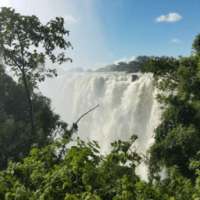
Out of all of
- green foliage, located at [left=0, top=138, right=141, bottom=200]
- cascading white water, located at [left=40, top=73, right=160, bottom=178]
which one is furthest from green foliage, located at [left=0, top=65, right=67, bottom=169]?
green foliage, located at [left=0, top=138, right=141, bottom=200]

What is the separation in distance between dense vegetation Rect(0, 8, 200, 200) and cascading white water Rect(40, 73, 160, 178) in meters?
10.5

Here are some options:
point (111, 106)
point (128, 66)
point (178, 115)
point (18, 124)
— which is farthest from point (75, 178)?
point (128, 66)

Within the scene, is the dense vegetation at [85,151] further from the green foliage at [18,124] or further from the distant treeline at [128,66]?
the distant treeline at [128,66]

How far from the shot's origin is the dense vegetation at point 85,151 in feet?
19.9

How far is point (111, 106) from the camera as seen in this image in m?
54.8

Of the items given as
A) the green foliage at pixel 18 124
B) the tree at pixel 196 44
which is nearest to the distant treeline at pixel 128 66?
the green foliage at pixel 18 124

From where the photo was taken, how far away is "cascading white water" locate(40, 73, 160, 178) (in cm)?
4431

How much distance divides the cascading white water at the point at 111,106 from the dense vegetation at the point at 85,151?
34.4 feet

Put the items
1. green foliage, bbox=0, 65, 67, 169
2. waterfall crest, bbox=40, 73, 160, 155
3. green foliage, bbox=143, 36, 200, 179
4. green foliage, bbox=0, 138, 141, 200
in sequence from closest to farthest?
green foliage, bbox=0, 138, 141, 200, green foliage, bbox=0, 65, 67, 169, green foliage, bbox=143, 36, 200, 179, waterfall crest, bbox=40, 73, 160, 155

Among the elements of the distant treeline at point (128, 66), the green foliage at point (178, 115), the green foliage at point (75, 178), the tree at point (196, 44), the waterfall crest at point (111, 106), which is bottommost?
the green foliage at point (75, 178)

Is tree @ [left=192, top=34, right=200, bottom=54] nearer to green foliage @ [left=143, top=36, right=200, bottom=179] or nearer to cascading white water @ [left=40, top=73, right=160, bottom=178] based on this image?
green foliage @ [left=143, top=36, right=200, bottom=179]

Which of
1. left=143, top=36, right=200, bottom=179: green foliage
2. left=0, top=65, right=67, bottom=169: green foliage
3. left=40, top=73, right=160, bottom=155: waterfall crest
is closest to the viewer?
left=0, top=65, right=67, bottom=169: green foliage

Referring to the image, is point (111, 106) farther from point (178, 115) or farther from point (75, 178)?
point (75, 178)

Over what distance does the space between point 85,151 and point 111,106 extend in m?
48.8
